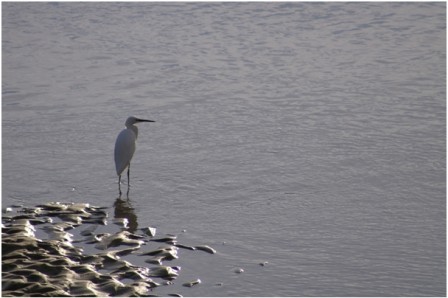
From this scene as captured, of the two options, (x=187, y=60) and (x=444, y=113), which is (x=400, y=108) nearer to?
(x=444, y=113)

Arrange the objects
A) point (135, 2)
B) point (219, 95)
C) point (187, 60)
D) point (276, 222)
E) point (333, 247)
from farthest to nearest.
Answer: point (135, 2) → point (187, 60) → point (219, 95) → point (276, 222) → point (333, 247)

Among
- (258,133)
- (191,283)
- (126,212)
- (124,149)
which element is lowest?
(191,283)

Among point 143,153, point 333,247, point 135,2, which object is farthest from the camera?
point 135,2

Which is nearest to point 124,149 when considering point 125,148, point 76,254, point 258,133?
point 125,148

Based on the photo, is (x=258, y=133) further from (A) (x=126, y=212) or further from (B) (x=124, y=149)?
(A) (x=126, y=212)

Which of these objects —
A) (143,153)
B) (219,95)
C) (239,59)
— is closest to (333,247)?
(143,153)

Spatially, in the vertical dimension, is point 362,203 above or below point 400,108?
below

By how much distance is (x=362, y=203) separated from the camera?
787 cm

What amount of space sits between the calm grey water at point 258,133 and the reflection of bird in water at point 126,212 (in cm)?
8

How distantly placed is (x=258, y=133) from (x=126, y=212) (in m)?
2.52

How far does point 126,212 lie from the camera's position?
25.4 feet

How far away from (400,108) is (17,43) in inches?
259

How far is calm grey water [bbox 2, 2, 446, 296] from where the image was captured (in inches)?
269

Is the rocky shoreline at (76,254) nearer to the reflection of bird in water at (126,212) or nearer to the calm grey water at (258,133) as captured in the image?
the reflection of bird in water at (126,212)
